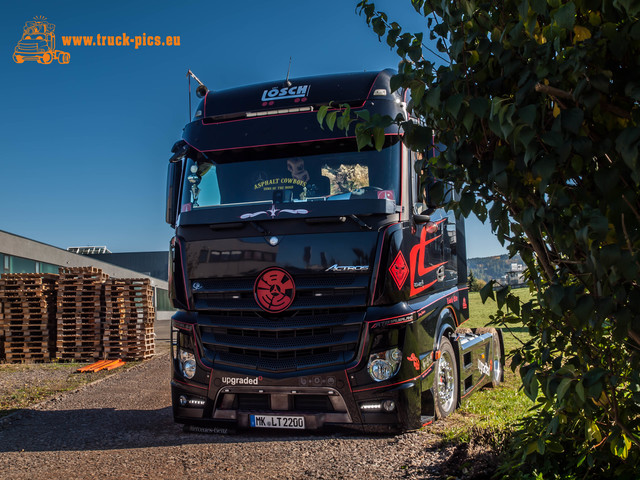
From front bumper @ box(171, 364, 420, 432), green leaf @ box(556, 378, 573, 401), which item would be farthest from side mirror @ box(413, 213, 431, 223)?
green leaf @ box(556, 378, 573, 401)

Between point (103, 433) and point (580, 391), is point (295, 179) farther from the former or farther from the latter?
point (580, 391)

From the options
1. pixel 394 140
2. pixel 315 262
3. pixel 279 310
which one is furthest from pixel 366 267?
pixel 394 140

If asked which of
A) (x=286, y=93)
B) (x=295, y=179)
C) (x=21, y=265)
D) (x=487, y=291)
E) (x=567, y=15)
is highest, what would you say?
(x=21, y=265)

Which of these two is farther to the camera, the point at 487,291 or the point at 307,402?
the point at 307,402

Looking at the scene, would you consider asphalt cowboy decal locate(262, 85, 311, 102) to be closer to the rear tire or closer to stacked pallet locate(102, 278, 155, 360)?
the rear tire

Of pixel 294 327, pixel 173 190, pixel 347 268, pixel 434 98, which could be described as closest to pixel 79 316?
pixel 173 190

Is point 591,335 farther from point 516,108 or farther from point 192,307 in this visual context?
point 192,307

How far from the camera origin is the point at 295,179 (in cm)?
568

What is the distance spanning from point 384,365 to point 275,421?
112cm

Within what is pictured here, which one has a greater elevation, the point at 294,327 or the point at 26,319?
the point at 26,319

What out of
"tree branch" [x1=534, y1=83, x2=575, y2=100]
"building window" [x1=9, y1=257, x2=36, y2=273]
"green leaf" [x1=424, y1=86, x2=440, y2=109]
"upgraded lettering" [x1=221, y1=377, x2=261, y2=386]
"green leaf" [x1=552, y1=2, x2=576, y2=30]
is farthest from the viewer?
"building window" [x1=9, y1=257, x2=36, y2=273]

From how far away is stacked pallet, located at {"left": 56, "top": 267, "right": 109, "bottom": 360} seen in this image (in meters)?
15.0

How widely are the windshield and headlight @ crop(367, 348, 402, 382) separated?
1413 millimetres

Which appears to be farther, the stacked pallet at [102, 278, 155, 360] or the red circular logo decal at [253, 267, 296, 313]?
the stacked pallet at [102, 278, 155, 360]
